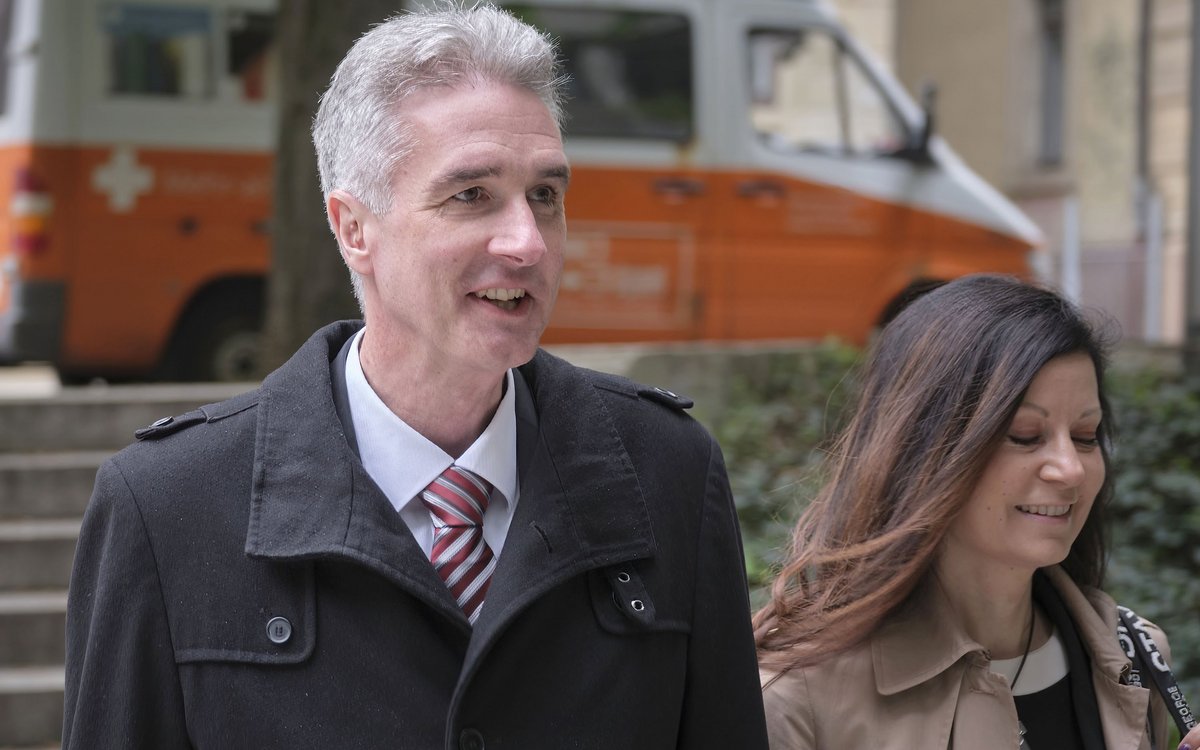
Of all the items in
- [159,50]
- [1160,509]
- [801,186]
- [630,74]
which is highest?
[159,50]

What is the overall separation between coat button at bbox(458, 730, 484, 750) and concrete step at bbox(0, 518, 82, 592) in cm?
456

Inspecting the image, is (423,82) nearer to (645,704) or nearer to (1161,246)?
(645,704)

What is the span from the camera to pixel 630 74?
988cm

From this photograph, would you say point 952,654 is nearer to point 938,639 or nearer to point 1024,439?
point 938,639

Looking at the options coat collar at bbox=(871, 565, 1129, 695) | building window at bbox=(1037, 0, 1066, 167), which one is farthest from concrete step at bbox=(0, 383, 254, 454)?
building window at bbox=(1037, 0, 1066, 167)

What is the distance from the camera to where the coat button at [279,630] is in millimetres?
2051

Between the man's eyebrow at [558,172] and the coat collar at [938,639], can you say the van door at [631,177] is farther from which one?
the man's eyebrow at [558,172]

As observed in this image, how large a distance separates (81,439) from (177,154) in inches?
94.8

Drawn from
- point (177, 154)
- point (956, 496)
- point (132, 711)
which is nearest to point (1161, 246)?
point (177, 154)

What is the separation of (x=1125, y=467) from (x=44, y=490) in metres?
4.48

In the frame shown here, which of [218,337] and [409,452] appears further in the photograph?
[218,337]

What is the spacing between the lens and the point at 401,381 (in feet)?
7.26

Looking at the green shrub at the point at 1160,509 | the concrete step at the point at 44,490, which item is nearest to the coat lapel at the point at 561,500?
the green shrub at the point at 1160,509

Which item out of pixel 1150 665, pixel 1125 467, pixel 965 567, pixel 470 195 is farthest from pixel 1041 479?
pixel 1125 467
